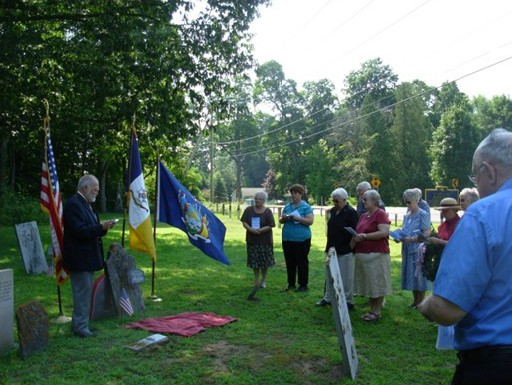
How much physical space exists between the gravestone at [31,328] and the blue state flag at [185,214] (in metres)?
3.17

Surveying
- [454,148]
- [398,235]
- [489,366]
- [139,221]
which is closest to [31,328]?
[139,221]

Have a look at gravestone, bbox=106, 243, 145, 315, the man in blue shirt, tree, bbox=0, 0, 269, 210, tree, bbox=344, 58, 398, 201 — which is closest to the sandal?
gravestone, bbox=106, 243, 145, 315

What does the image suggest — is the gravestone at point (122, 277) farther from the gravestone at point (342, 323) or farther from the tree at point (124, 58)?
the tree at point (124, 58)

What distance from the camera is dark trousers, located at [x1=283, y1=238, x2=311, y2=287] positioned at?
8750 mm

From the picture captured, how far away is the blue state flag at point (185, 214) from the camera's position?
8.51 metres

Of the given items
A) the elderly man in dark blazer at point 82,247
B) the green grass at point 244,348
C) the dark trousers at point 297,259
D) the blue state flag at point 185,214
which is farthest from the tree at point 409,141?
the elderly man in dark blazer at point 82,247

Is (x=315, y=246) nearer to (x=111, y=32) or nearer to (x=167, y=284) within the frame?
(x=167, y=284)

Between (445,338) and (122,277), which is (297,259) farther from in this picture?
(445,338)

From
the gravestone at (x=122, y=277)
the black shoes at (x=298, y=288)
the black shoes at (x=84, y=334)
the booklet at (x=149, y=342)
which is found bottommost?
the black shoes at (x=298, y=288)

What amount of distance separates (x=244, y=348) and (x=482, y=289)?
13.5 feet

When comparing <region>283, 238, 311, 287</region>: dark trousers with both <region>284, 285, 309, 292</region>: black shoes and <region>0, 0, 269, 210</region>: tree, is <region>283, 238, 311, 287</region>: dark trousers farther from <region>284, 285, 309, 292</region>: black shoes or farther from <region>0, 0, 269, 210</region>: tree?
<region>0, 0, 269, 210</region>: tree

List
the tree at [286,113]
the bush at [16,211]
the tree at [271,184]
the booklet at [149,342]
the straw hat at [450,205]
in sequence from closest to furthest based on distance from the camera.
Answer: the booklet at [149,342] < the straw hat at [450,205] < the bush at [16,211] < the tree at [286,113] < the tree at [271,184]

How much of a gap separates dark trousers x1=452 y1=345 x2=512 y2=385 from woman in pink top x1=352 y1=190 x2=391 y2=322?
4.75m

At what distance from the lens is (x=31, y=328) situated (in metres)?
5.38
